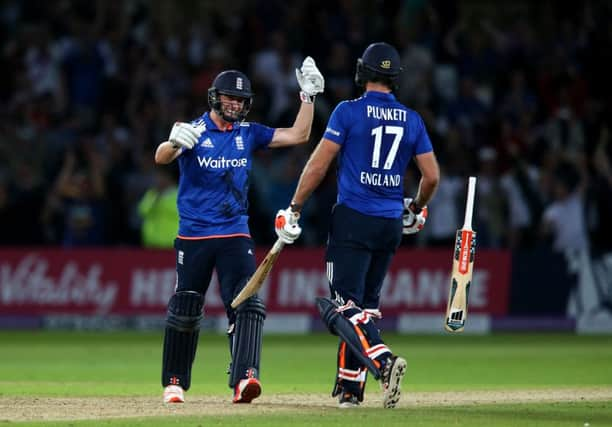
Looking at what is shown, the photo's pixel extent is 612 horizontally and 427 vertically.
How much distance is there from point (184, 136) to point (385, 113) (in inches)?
53.3

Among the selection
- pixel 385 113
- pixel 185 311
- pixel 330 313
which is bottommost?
pixel 185 311

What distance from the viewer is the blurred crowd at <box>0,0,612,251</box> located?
1994 centimetres

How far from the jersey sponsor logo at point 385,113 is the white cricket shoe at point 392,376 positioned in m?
1.63

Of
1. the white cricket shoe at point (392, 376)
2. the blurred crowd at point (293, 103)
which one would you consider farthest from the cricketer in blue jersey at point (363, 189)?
the blurred crowd at point (293, 103)

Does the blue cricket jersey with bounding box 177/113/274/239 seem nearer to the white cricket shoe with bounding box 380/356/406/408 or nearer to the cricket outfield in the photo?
the cricket outfield

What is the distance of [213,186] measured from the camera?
32.8ft

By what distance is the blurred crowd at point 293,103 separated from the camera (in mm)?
19938

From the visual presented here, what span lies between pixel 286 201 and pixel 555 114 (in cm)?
451

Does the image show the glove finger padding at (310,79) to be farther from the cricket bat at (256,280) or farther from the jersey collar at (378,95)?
the cricket bat at (256,280)

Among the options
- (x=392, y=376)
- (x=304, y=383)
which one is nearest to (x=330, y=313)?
(x=392, y=376)

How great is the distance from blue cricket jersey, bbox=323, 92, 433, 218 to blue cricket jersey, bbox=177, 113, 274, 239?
0.79m

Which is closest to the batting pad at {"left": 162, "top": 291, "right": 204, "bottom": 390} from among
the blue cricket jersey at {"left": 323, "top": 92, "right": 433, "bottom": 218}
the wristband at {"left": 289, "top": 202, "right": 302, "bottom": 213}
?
the wristband at {"left": 289, "top": 202, "right": 302, "bottom": 213}

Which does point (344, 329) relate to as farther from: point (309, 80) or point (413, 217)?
point (309, 80)

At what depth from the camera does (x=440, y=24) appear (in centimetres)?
2222
